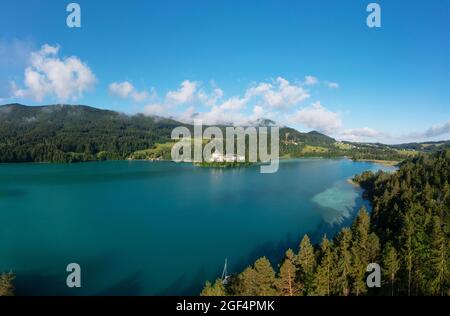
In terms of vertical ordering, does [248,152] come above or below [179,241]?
above

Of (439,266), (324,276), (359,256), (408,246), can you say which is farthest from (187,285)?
(439,266)

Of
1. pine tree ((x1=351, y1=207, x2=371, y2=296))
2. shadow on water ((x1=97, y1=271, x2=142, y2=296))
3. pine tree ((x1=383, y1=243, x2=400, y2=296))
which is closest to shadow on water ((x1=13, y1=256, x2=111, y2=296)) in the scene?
shadow on water ((x1=97, y1=271, x2=142, y2=296))

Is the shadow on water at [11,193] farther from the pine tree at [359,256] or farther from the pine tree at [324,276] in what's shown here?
the pine tree at [359,256]

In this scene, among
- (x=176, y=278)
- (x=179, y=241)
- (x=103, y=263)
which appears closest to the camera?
(x=176, y=278)

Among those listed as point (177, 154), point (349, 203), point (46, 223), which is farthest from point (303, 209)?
point (177, 154)

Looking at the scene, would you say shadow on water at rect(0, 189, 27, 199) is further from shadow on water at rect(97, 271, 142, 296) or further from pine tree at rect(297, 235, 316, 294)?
pine tree at rect(297, 235, 316, 294)

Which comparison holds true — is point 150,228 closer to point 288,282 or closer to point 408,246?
point 288,282
